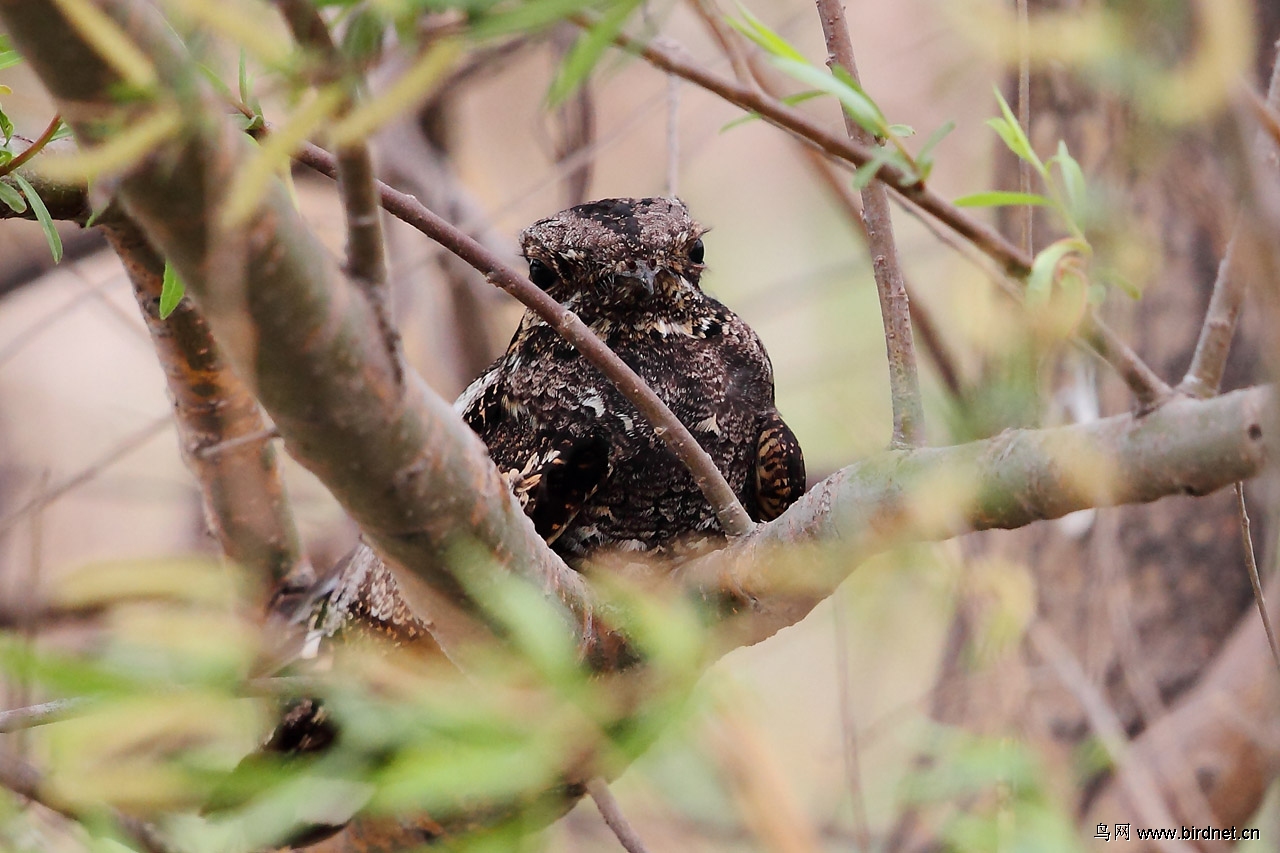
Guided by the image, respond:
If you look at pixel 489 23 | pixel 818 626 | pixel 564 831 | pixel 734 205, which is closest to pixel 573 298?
pixel 489 23

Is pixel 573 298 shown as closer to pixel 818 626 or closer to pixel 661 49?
pixel 661 49

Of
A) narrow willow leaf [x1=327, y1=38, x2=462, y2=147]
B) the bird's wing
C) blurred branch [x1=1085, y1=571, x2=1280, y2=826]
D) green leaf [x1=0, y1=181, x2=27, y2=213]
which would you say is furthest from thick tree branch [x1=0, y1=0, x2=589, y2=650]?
blurred branch [x1=1085, y1=571, x2=1280, y2=826]

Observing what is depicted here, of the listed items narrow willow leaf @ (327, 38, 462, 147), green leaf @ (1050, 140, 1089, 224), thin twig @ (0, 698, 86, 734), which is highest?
narrow willow leaf @ (327, 38, 462, 147)

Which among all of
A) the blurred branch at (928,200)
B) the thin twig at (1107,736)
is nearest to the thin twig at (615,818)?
the thin twig at (1107,736)

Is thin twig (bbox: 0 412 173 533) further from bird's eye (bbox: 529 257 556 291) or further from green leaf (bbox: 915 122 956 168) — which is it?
Answer: green leaf (bbox: 915 122 956 168)

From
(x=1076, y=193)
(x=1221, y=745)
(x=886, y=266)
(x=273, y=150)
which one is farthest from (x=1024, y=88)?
(x=1221, y=745)

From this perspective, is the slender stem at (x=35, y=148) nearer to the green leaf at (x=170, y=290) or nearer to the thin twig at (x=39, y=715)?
the green leaf at (x=170, y=290)

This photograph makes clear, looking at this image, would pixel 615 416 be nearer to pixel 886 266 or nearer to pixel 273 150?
Answer: pixel 886 266
